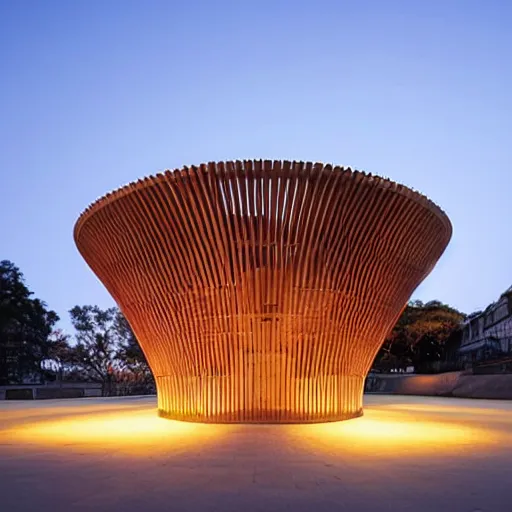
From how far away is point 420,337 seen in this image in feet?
131

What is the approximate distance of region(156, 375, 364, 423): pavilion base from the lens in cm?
991

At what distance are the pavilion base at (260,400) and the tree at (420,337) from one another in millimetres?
30397

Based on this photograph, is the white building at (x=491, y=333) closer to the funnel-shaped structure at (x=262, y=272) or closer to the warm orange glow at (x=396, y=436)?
the warm orange glow at (x=396, y=436)

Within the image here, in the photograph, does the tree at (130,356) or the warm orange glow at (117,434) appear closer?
the warm orange glow at (117,434)

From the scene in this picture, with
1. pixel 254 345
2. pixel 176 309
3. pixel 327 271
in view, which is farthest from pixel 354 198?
pixel 176 309

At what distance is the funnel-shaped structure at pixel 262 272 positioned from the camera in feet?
30.6

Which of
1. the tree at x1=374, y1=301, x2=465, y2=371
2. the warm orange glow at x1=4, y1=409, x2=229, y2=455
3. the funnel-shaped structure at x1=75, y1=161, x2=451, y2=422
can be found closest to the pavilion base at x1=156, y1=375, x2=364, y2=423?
the funnel-shaped structure at x1=75, y1=161, x2=451, y2=422

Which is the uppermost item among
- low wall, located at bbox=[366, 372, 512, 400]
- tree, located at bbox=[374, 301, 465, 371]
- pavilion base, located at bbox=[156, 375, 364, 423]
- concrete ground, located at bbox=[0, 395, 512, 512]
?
tree, located at bbox=[374, 301, 465, 371]

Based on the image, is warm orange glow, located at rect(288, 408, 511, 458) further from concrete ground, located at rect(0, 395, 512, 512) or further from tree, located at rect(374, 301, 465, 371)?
tree, located at rect(374, 301, 465, 371)

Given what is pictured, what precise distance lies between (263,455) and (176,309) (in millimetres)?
4523

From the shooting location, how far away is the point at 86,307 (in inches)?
1638

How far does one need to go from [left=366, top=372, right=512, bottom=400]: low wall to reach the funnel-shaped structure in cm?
1247

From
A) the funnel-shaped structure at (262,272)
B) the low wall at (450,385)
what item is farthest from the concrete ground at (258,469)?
the low wall at (450,385)

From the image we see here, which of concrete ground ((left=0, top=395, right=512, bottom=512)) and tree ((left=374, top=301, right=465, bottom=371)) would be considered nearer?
concrete ground ((left=0, top=395, right=512, bottom=512))
